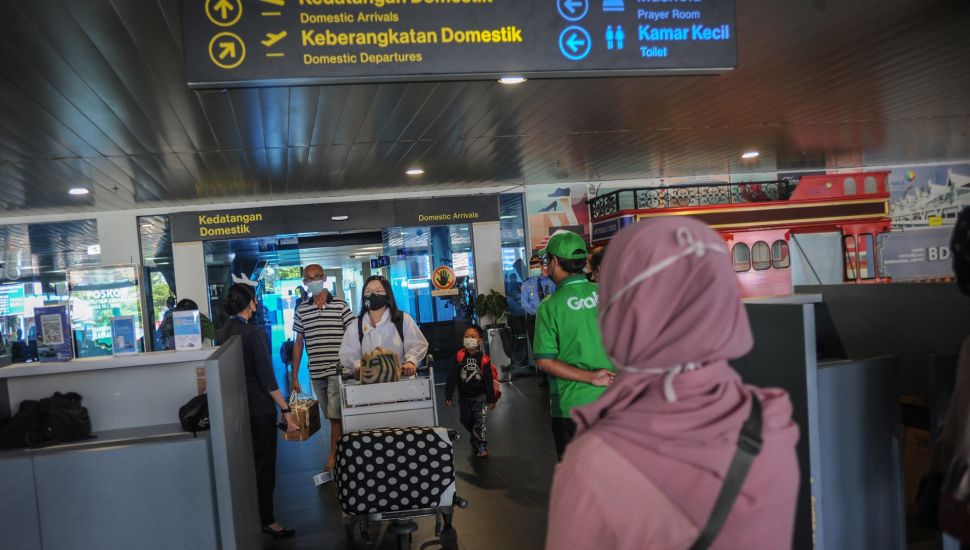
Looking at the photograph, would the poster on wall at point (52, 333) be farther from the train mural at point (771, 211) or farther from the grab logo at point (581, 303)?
the train mural at point (771, 211)

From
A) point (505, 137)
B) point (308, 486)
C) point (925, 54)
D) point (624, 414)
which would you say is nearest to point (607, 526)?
point (624, 414)

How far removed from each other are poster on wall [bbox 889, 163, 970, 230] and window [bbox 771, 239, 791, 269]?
3196 mm

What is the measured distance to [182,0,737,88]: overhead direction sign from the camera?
3.42m

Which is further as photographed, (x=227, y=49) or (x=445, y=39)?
(x=445, y=39)

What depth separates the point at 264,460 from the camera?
18.3 feet

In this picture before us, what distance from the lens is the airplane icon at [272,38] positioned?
344 centimetres

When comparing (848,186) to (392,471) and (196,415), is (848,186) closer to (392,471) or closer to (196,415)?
(392,471)

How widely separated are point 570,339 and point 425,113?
4.31m

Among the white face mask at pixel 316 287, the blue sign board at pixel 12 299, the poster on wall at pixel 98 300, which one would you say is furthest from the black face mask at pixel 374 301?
the blue sign board at pixel 12 299

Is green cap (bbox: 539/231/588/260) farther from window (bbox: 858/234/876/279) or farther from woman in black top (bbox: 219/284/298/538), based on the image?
window (bbox: 858/234/876/279)

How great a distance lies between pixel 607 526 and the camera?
3.89 feet

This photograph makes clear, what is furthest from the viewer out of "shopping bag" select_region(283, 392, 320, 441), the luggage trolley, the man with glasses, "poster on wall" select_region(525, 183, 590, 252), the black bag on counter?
"poster on wall" select_region(525, 183, 590, 252)

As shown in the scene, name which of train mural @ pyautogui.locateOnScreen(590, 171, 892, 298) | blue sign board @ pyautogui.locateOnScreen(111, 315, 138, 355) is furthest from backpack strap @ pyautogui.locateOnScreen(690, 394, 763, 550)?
train mural @ pyautogui.locateOnScreen(590, 171, 892, 298)

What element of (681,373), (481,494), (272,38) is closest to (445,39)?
(272,38)
